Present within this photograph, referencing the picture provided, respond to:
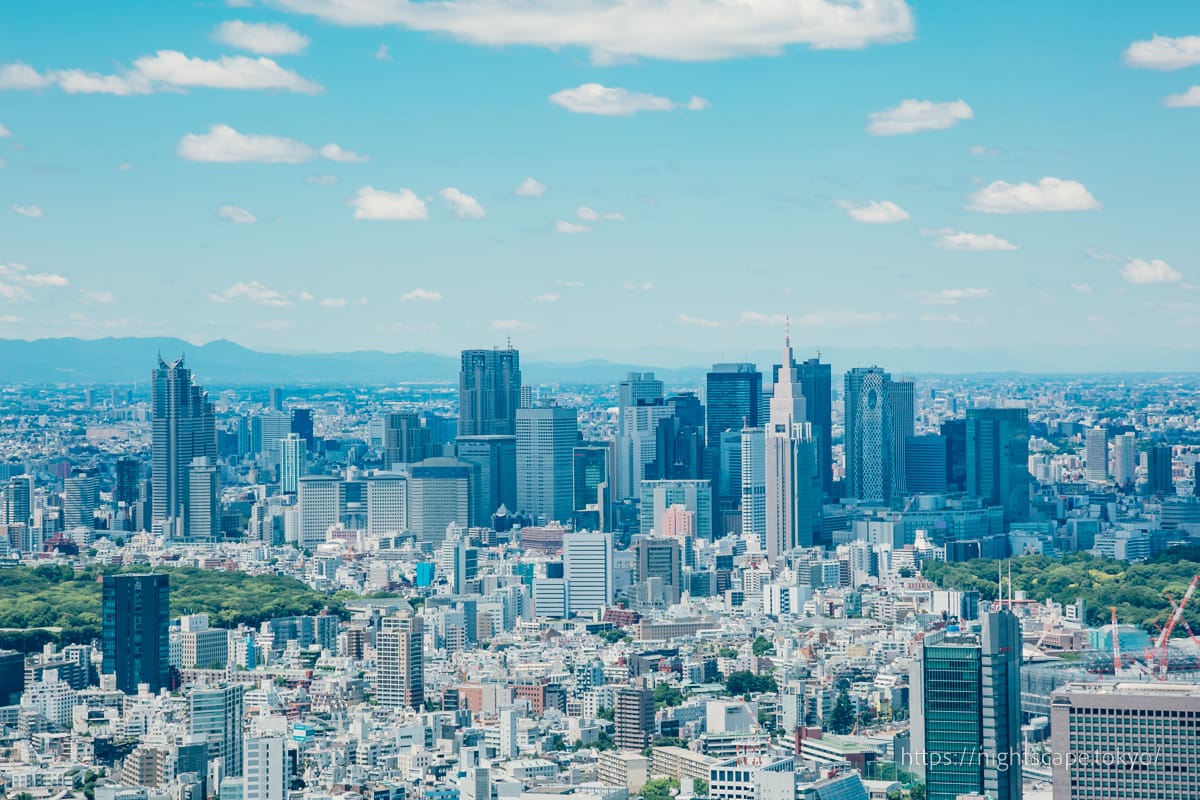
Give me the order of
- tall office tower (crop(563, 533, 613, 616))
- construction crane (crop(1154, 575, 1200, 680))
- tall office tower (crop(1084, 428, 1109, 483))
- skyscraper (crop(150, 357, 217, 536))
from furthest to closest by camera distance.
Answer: tall office tower (crop(1084, 428, 1109, 483))
skyscraper (crop(150, 357, 217, 536))
tall office tower (crop(563, 533, 613, 616))
construction crane (crop(1154, 575, 1200, 680))

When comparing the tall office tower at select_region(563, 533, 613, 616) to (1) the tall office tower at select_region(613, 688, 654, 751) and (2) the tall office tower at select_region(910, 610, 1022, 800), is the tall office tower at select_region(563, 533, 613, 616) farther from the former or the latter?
(2) the tall office tower at select_region(910, 610, 1022, 800)

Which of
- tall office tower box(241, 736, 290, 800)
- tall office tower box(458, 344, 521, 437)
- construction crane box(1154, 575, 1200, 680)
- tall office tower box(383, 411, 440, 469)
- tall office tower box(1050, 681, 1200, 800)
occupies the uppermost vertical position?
tall office tower box(458, 344, 521, 437)

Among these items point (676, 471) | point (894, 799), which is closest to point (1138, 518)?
point (676, 471)

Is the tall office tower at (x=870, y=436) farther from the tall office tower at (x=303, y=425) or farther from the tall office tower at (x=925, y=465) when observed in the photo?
the tall office tower at (x=303, y=425)

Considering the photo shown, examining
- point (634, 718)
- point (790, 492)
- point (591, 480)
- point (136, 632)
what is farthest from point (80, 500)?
point (634, 718)

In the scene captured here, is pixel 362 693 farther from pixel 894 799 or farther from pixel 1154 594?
pixel 1154 594

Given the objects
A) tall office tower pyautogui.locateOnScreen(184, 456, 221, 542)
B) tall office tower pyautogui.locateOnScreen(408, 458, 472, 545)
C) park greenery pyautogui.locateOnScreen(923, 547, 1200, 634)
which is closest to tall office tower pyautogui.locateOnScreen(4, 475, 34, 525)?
tall office tower pyautogui.locateOnScreen(184, 456, 221, 542)
